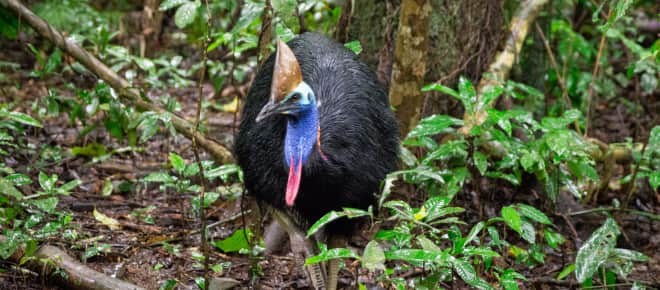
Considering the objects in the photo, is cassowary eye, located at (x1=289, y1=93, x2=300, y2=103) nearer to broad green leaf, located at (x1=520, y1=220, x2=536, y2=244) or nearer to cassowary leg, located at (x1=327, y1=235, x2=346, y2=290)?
cassowary leg, located at (x1=327, y1=235, x2=346, y2=290)

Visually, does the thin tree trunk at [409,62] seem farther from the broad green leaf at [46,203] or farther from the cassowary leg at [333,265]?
the broad green leaf at [46,203]

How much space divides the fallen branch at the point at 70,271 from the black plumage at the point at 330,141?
0.69 metres

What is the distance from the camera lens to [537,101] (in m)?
5.36

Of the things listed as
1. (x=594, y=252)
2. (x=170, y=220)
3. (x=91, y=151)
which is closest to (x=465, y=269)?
(x=594, y=252)

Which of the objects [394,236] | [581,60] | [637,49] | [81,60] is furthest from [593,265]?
Result: [581,60]

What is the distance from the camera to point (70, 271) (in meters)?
3.07

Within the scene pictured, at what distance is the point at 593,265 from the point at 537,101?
7.39 feet

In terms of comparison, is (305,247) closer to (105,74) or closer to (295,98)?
(295,98)

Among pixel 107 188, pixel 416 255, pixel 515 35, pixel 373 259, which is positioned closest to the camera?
pixel 373 259

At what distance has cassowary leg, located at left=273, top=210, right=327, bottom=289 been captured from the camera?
3.41 metres

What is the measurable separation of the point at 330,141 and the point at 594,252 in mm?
1226

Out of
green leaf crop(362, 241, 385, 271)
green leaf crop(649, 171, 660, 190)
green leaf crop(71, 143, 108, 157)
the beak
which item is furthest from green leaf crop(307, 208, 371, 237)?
green leaf crop(71, 143, 108, 157)

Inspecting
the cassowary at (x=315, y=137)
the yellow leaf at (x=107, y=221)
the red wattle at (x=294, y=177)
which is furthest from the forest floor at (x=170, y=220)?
the red wattle at (x=294, y=177)

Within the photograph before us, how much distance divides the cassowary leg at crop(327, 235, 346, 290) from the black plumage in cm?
8
